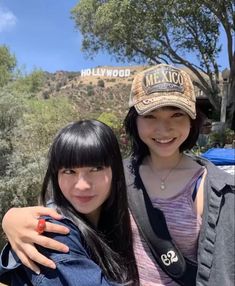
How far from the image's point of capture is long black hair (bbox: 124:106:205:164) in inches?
63.4

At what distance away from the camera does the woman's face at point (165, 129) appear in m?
1.45

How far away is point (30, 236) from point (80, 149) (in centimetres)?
31

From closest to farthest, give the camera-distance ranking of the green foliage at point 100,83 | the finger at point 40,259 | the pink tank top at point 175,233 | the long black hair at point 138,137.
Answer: the finger at point 40,259 < the pink tank top at point 175,233 < the long black hair at point 138,137 < the green foliage at point 100,83

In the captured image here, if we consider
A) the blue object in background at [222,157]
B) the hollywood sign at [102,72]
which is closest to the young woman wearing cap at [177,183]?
the blue object in background at [222,157]

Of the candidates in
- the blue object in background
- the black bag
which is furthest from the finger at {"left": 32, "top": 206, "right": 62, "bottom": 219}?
the blue object in background

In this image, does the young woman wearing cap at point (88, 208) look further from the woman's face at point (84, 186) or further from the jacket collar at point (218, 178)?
the jacket collar at point (218, 178)

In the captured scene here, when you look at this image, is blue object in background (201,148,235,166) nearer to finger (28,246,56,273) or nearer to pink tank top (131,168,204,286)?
pink tank top (131,168,204,286)

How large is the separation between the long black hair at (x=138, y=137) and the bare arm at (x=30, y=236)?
23.9 inches

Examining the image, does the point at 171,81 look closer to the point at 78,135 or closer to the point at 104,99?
the point at 78,135

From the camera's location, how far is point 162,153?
1.49m

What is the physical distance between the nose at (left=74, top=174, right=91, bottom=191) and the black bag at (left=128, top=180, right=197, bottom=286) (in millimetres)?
300

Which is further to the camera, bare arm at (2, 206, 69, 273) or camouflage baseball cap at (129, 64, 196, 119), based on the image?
camouflage baseball cap at (129, 64, 196, 119)

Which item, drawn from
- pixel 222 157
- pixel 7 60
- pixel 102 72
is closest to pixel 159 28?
pixel 222 157

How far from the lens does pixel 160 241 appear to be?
141 cm
